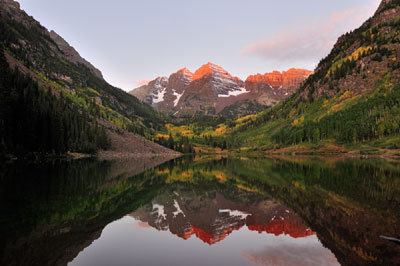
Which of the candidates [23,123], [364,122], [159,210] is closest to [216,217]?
[159,210]

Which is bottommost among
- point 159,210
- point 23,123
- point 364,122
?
point 159,210

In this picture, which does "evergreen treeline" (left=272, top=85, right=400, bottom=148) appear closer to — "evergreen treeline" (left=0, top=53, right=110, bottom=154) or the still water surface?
the still water surface

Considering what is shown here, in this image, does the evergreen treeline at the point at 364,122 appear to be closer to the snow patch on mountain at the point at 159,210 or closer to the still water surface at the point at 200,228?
the still water surface at the point at 200,228

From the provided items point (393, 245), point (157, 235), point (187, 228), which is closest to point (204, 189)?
point (187, 228)

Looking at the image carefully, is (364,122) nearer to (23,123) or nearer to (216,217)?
(216,217)

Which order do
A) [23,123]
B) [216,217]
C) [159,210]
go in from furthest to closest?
[23,123] → [159,210] → [216,217]

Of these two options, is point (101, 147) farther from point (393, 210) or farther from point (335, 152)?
point (393, 210)

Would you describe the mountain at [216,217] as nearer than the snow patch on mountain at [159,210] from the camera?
Yes

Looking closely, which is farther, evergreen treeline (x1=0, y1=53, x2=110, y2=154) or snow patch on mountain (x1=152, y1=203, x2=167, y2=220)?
evergreen treeline (x1=0, y1=53, x2=110, y2=154)

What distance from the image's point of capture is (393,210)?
71.9ft

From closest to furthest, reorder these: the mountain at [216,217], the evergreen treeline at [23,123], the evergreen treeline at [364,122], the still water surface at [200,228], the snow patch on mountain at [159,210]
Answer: the still water surface at [200,228], the mountain at [216,217], the snow patch on mountain at [159,210], the evergreen treeline at [23,123], the evergreen treeline at [364,122]

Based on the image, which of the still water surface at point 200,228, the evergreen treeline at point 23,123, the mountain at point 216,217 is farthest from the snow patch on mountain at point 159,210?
the evergreen treeline at point 23,123

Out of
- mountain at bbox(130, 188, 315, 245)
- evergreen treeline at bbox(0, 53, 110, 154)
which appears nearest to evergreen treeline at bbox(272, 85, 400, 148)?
mountain at bbox(130, 188, 315, 245)

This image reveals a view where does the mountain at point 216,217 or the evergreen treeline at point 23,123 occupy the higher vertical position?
the evergreen treeline at point 23,123
